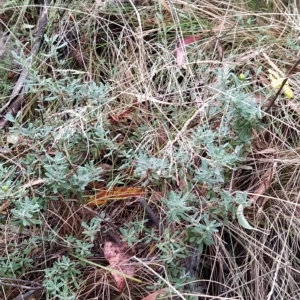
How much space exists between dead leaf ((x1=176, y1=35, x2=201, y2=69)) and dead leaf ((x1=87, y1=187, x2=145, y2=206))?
0.39 metres

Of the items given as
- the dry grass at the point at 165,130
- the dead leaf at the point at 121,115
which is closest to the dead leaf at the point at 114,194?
the dry grass at the point at 165,130

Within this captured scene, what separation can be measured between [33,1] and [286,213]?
0.94 meters

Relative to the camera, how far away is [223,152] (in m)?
1.10

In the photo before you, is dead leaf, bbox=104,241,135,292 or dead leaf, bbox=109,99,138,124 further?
dead leaf, bbox=109,99,138,124

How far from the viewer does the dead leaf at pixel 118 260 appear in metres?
1.13

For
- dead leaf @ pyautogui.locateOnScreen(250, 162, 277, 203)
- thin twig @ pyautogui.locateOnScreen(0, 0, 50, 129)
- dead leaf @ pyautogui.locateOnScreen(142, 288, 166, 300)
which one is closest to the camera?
dead leaf @ pyautogui.locateOnScreen(142, 288, 166, 300)

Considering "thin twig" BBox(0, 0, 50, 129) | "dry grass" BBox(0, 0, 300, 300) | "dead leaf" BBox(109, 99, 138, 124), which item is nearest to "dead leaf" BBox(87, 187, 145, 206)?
"dry grass" BBox(0, 0, 300, 300)

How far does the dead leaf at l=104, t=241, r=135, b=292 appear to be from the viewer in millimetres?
1127

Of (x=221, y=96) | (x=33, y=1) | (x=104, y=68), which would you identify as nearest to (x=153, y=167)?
(x=221, y=96)

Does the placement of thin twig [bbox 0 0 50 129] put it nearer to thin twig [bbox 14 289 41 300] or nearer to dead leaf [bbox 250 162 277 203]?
thin twig [bbox 14 289 41 300]

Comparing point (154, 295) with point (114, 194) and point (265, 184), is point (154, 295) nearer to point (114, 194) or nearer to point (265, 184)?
point (114, 194)

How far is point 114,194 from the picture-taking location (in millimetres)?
1203

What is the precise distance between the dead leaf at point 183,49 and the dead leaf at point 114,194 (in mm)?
391

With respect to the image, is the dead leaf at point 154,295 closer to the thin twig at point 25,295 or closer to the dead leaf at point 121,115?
the thin twig at point 25,295
